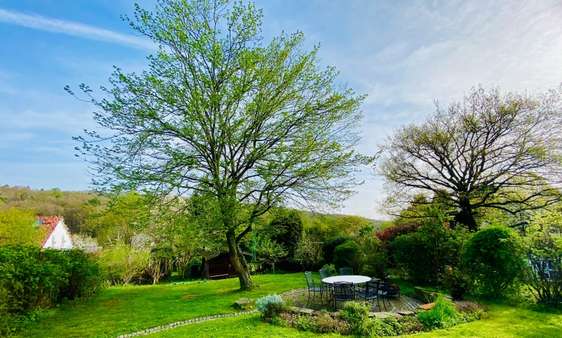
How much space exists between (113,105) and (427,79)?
12473 mm

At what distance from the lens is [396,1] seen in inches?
430

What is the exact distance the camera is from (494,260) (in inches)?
382

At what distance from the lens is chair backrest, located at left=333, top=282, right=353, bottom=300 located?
953 cm

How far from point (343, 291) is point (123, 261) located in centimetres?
1417

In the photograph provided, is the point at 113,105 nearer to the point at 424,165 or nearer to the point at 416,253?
the point at 416,253

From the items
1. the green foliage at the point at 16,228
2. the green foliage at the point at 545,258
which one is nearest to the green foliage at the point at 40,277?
the green foliage at the point at 16,228

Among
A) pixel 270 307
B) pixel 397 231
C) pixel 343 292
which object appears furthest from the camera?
pixel 397 231

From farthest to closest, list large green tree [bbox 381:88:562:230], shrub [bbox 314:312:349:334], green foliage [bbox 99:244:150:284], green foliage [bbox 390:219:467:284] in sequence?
1. green foliage [bbox 99:244:150:284]
2. large green tree [bbox 381:88:562:230]
3. green foliage [bbox 390:219:467:284]
4. shrub [bbox 314:312:349:334]

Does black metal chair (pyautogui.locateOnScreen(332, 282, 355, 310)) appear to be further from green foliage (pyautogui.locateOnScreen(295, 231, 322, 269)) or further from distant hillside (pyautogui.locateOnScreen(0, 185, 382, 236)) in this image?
distant hillside (pyautogui.locateOnScreen(0, 185, 382, 236))

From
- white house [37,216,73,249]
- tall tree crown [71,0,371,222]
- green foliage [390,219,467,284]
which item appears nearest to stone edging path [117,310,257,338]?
tall tree crown [71,0,371,222]

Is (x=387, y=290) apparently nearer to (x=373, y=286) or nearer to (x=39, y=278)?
(x=373, y=286)

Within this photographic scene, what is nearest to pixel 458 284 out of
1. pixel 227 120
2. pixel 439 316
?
pixel 439 316

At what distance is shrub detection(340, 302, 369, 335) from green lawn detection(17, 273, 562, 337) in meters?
1.09

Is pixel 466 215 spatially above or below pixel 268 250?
above
